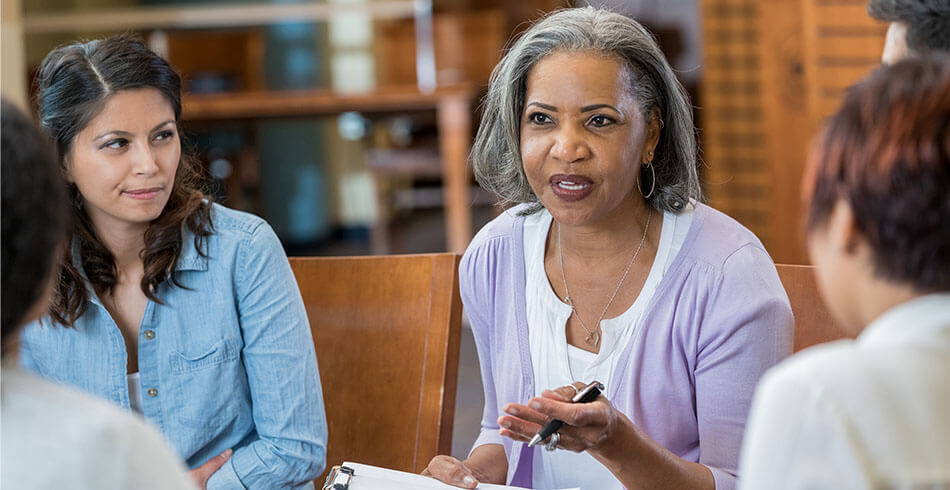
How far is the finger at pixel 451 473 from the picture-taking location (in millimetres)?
1505

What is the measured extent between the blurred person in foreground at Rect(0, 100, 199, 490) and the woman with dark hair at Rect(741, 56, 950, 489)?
490 mm

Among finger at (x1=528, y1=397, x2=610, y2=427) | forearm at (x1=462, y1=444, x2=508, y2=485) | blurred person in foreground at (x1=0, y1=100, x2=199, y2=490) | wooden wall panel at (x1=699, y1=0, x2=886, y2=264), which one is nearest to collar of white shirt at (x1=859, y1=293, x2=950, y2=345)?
finger at (x1=528, y1=397, x2=610, y2=427)

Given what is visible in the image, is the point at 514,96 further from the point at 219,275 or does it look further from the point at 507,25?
the point at 507,25

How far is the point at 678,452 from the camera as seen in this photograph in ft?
5.42

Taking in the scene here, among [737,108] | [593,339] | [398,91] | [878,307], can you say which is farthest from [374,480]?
[737,108]

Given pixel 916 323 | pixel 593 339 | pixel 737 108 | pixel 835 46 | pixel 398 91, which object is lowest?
pixel 593 339

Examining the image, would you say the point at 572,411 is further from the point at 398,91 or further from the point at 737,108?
the point at 737,108

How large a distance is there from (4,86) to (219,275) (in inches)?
133

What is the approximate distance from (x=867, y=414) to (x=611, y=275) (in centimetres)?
99

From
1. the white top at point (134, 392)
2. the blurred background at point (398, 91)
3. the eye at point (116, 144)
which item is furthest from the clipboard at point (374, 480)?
the blurred background at point (398, 91)

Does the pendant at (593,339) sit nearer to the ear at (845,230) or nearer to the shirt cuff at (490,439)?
the shirt cuff at (490,439)

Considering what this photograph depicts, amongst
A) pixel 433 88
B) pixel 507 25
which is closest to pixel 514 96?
pixel 433 88

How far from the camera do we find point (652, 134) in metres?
1.76

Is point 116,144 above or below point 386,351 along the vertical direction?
above
